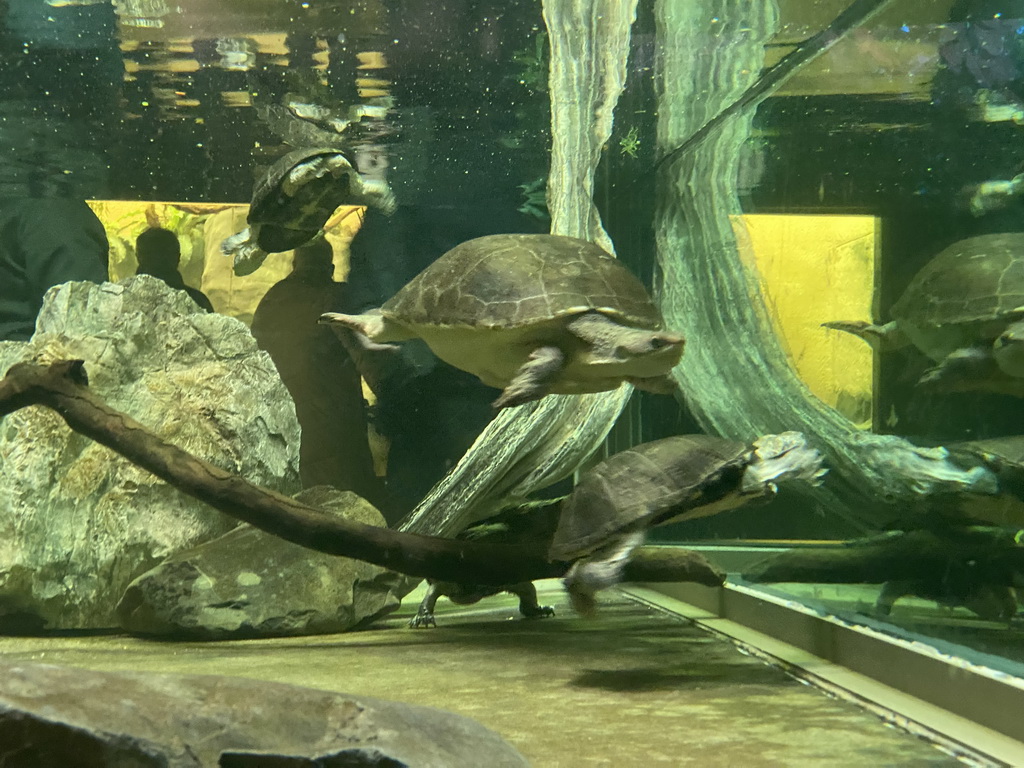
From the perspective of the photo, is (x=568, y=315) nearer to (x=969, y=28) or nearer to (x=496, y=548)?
(x=496, y=548)

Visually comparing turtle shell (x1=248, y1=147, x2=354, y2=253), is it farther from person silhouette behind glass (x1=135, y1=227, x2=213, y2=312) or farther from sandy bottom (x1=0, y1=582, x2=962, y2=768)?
sandy bottom (x1=0, y1=582, x2=962, y2=768)

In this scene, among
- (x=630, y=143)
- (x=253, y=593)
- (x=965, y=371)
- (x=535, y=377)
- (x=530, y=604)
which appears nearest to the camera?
(x=965, y=371)

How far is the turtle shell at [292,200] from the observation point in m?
6.47

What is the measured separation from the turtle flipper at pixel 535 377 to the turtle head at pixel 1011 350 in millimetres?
1911

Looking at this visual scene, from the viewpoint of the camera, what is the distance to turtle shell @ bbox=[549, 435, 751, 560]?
11.1 feet

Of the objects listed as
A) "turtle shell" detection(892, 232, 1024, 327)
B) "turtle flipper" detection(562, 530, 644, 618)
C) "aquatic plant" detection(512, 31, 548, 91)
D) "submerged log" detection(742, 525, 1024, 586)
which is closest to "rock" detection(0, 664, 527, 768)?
"turtle flipper" detection(562, 530, 644, 618)

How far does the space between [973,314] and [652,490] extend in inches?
62.2

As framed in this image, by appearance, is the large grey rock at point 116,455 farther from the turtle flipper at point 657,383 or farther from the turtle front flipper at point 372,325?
the turtle flipper at point 657,383

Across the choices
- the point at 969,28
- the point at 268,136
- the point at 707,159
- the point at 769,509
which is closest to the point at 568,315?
the point at 969,28

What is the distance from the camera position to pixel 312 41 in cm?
707

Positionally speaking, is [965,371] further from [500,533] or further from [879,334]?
[500,533]

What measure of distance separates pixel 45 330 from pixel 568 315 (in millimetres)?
4396

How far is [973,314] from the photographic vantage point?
3.21 m

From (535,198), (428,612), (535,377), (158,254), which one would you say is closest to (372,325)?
(535,377)
